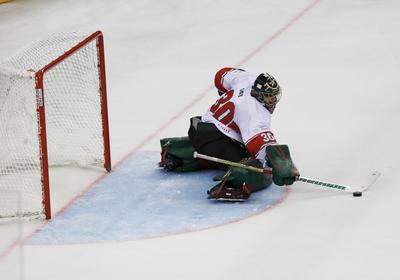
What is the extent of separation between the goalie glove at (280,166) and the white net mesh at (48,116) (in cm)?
123

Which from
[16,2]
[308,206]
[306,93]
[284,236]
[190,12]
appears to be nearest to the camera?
[284,236]

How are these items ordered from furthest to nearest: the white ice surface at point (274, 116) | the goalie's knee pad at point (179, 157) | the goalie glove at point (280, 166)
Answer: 1. the goalie's knee pad at point (179, 157)
2. the goalie glove at point (280, 166)
3. the white ice surface at point (274, 116)

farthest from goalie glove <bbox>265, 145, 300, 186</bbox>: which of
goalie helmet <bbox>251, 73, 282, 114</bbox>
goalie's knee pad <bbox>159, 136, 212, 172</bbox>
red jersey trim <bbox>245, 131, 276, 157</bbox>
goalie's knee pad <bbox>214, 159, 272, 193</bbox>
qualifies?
goalie's knee pad <bbox>159, 136, 212, 172</bbox>

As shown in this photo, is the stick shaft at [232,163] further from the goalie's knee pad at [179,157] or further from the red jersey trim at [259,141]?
the goalie's knee pad at [179,157]

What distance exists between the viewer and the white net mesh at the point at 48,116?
6367 mm

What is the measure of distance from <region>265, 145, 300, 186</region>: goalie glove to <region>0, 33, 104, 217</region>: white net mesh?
4.03ft

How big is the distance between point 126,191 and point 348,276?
1.77 m

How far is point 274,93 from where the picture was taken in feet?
21.1

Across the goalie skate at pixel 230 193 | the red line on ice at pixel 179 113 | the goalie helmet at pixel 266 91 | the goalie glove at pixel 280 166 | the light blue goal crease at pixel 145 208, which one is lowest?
the red line on ice at pixel 179 113

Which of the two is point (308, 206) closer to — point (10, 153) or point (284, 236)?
point (284, 236)

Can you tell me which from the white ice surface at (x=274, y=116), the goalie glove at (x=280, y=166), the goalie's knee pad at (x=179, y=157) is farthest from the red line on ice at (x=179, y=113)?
the goalie glove at (x=280, y=166)

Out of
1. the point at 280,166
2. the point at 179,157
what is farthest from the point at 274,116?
the point at 280,166

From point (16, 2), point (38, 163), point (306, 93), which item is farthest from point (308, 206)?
point (16, 2)

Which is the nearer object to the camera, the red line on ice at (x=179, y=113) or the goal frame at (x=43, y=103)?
the goal frame at (x=43, y=103)
